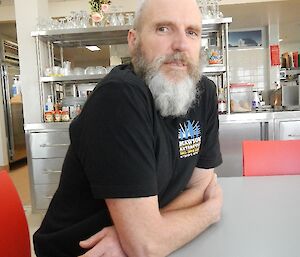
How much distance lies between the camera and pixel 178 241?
2.42 ft

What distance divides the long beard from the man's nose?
2 centimetres

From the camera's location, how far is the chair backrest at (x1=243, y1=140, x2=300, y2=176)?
1481mm

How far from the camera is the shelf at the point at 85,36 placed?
2943 mm

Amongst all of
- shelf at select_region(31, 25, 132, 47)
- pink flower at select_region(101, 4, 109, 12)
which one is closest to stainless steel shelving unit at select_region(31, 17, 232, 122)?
shelf at select_region(31, 25, 132, 47)

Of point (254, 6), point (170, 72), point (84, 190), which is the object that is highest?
point (254, 6)

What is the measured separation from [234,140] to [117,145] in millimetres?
2275

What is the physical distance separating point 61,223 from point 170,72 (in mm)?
549

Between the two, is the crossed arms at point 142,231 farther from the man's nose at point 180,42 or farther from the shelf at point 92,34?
the shelf at point 92,34

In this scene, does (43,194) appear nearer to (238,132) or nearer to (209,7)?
(238,132)

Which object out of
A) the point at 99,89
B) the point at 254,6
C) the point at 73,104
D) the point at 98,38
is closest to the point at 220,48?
the point at 98,38

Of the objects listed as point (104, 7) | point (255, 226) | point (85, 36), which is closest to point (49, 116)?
point (85, 36)

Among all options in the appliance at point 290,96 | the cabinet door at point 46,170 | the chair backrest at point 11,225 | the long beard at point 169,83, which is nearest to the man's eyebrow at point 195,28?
the long beard at point 169,83

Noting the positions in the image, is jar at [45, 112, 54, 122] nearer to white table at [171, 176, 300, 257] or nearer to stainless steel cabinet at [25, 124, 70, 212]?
stainless steel cabinet at [25, 124, 70, 212]

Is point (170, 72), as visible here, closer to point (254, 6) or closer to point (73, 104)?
point (73, 104)
